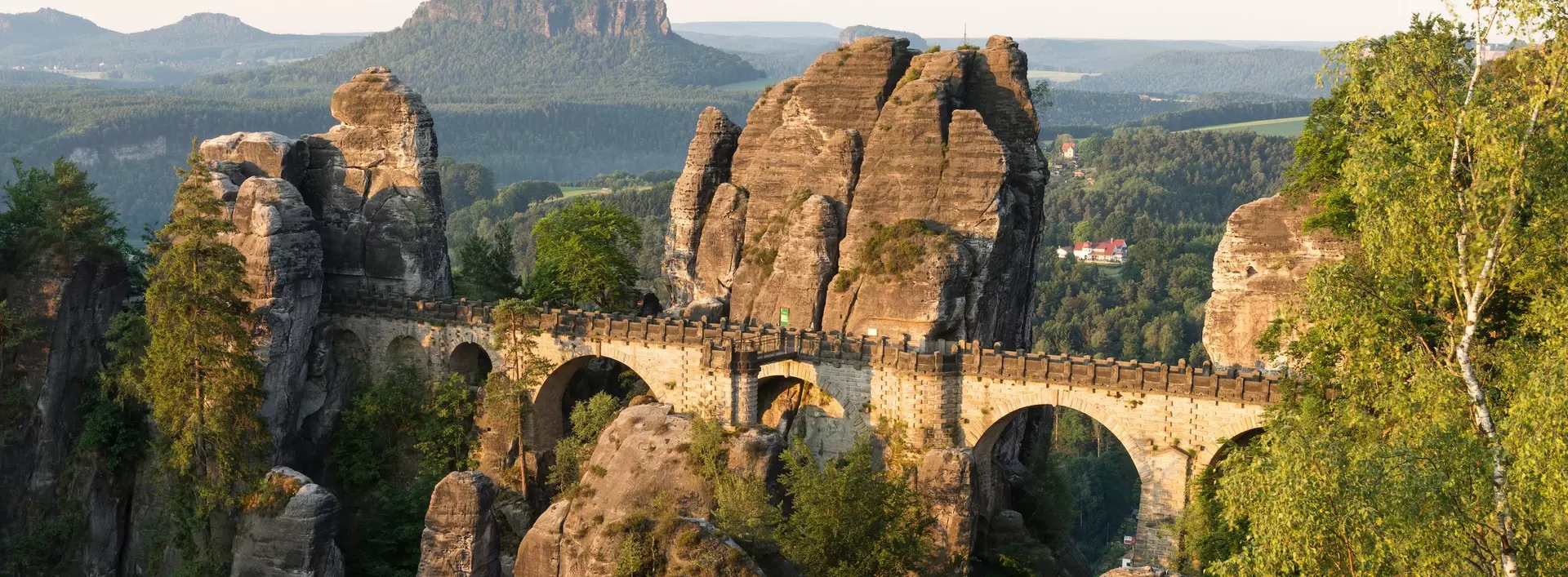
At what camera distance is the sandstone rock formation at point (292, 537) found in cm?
4644

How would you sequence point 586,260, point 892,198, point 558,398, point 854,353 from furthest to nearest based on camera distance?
point 586,260, point 558,398, point 892,198, point 854,353

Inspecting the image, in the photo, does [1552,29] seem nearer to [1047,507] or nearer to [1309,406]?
[1309,406]

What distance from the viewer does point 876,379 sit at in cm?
4947

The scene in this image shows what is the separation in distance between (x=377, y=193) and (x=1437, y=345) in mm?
38727

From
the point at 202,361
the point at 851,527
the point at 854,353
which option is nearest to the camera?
the point at 851,527

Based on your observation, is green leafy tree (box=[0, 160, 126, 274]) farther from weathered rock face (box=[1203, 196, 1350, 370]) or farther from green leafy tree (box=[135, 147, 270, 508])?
weathered rock face (box=[1203, 196, 1350, 370])

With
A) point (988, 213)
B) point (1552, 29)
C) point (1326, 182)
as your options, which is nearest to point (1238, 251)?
point (1326, 182)

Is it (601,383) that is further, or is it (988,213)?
(601,383)

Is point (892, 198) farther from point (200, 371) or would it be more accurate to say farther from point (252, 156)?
point (200, 371)

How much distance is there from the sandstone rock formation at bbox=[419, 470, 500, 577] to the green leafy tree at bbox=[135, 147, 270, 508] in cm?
956

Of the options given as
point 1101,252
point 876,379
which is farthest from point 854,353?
point 1101,252

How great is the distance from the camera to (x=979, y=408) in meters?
48.4

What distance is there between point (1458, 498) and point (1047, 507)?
85.0 ft

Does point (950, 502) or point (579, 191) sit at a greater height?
point (950, 502)
